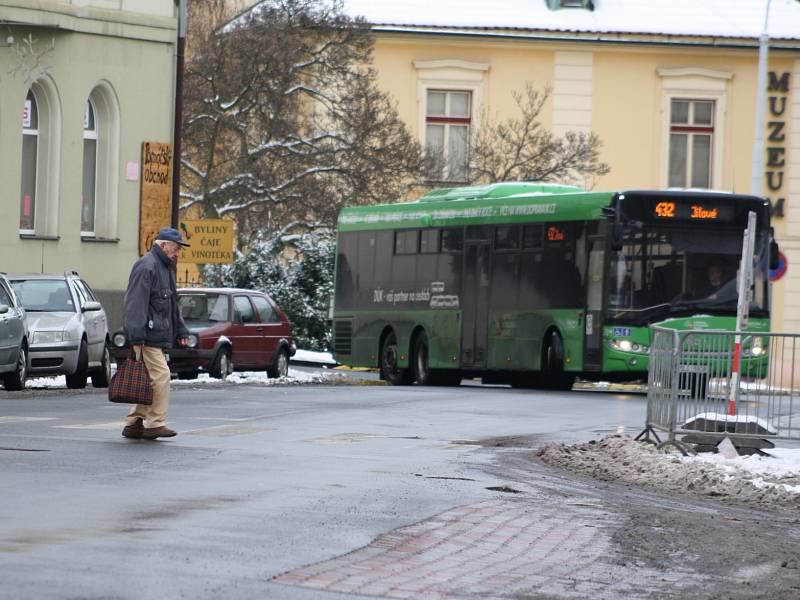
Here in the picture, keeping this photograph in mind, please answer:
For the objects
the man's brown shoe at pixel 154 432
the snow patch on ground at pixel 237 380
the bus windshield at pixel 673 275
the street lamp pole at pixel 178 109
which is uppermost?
the street lamp pole at pixel 178 109

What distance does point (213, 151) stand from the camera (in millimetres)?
39875

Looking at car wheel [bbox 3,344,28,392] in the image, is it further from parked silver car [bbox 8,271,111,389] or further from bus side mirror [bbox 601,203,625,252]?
bus side mirror [bbox 601,203,625,252]

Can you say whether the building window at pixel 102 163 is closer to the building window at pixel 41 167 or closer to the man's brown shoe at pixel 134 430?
the building window at pixel 41 167

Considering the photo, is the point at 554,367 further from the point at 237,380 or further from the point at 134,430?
the point at 134,430

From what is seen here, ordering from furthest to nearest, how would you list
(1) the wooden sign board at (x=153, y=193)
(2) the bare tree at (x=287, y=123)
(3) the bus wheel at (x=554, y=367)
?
(2) the bare tree at (x=287, y=123) → (1) the wooden sign board at (x=153, y=193) → (3) the bus wheel at (x=554, y=367)

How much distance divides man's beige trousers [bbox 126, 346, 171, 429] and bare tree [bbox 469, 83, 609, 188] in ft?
95.6

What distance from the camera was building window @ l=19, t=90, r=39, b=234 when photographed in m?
34.3

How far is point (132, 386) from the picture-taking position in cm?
1564

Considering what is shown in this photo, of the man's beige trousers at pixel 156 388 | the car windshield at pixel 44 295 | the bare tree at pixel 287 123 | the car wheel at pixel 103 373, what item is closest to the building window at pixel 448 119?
the bare tree at pixel 287 123

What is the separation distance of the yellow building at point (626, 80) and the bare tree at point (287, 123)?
678cm

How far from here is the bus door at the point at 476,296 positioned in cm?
3042

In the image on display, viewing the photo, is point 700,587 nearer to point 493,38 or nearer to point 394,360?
point 394,360

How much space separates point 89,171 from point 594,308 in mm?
11892

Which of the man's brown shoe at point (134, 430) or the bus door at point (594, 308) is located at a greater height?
the bus door at point (594, 308)
